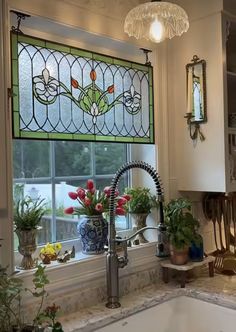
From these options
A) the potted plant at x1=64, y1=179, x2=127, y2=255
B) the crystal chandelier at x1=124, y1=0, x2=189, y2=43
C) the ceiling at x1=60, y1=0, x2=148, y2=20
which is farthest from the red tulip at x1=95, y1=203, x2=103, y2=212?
the ceiling at x1=60, y1=0, x2=148, y2=20

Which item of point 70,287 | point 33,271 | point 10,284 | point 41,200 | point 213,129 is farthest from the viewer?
point 213,129

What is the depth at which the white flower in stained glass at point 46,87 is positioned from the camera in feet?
5.15

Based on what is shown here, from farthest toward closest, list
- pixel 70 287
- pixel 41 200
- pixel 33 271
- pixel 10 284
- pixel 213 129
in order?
pixel 213 129 → pixel 41 200 → pixel 70 287 → pixel 33 271 → pixel 10 284

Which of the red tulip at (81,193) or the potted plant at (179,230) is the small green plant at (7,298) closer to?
the red tulip at (81,193)

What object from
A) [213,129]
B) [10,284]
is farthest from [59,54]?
[10,284]

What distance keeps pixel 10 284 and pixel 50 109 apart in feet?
2.40

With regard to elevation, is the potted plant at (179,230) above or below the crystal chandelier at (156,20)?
below

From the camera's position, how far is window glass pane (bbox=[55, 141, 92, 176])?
6.01 ft

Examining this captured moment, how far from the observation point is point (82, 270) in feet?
5.44

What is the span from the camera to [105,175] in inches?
79.9

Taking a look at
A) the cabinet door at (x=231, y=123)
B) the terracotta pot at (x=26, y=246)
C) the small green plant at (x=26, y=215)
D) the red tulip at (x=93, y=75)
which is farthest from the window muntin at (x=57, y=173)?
the cabinet door at (x=231, y=123)

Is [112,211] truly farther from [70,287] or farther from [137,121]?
[137,121]

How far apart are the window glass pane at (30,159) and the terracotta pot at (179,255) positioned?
713mm

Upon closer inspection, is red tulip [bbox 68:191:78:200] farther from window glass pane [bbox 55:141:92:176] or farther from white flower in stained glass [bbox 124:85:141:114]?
white flower in stained glass [bbox 124:85:141:114]
